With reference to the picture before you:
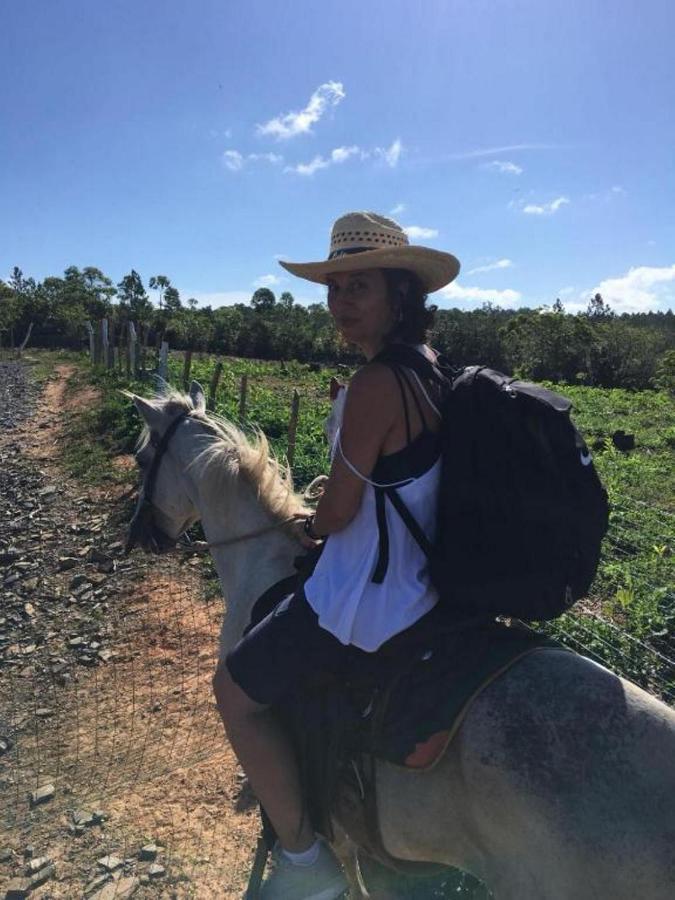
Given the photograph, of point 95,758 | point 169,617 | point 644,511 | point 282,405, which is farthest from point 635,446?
point 95,758

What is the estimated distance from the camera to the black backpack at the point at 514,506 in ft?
5.98

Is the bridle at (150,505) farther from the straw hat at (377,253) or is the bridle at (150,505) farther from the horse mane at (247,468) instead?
the straw hat at (377,253)

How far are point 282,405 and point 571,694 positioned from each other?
15210 mm

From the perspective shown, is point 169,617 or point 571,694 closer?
point 571,694

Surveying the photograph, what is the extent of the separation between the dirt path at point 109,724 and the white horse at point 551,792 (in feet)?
5.82

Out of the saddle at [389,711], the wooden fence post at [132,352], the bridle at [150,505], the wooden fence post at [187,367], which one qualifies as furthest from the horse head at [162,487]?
the wooden fence post at [132,352]

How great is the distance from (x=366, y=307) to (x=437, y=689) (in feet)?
4.25

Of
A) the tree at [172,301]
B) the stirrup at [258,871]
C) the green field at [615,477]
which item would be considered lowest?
the stirrup at [258,871]

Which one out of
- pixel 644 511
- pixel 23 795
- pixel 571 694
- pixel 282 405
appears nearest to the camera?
pixel 571 694

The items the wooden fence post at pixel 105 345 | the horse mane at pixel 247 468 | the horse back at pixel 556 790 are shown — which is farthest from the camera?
the wooden fence post at pixel 105 345

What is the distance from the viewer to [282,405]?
1678cm

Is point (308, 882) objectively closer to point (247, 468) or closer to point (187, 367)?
point (247, 468)

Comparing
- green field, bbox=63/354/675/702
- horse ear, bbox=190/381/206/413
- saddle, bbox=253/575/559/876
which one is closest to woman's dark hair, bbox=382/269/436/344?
saddle, bbox=253/575/559/876

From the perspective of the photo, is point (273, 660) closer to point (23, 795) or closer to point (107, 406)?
point (23, 795)
